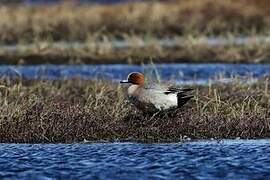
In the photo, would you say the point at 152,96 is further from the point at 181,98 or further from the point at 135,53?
the point at 135,53

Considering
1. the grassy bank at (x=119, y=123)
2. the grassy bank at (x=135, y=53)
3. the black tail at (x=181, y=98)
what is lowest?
the grassy bank at (x=119, y=123)

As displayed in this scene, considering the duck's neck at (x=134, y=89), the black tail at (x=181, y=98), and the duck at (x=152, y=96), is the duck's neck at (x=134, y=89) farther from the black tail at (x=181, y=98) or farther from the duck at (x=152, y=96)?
the black tail at (x=181, y=98)

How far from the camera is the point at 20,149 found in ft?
33.7

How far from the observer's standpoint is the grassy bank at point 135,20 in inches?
1071

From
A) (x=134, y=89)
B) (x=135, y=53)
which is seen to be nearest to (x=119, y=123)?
(x=134, y=89)

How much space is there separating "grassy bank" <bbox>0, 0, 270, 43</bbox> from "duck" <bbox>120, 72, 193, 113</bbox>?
1454 centimetres

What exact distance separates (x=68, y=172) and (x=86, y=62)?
12734 millimetres

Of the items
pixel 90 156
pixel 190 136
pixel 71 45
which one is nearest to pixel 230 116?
pixel 190 136

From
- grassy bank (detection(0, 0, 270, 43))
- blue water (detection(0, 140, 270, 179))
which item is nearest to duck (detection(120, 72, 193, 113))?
blue water (detection(0, 140, 270, 179))

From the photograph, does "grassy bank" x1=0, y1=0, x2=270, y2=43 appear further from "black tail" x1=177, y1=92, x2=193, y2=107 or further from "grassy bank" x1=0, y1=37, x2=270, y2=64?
"black tail" x1=177, y1=92, x2=193, y2=107

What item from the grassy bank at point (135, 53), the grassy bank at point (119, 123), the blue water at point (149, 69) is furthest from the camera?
the grassy bank at point (135, 53)

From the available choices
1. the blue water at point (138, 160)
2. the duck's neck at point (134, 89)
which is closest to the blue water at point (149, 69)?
the duck's neck at point (134, 89)

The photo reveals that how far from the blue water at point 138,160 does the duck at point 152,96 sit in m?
0.65

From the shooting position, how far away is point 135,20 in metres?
29.3
